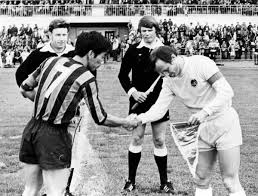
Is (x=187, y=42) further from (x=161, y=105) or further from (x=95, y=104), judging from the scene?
(x=95, y=104)

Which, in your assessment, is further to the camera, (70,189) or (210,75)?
(70,189)

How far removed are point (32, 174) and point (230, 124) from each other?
2.05 meters

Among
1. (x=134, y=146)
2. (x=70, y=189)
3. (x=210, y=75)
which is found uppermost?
(x=210, y=75)

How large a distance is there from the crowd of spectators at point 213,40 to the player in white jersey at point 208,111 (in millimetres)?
31180

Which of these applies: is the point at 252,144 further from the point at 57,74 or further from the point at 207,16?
the point at 207,16

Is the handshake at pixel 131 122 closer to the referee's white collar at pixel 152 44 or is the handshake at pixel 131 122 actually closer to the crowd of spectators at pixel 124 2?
the referee's white collar at pixel 152 44

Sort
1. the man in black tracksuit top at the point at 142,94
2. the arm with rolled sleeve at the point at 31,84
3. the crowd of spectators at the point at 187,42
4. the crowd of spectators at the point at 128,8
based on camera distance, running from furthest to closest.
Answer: the crowd of spectators at the point at 128,8 → the crowd of spectators at the point at 187,42 → the man in black tracksuit top at the point at 142,94 → the arm with rolled sleeve at the point at 31,84

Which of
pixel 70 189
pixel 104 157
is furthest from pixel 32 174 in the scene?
pixel 104 157

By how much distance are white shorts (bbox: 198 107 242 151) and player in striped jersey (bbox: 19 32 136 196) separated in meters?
1.23

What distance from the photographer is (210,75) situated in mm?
5930

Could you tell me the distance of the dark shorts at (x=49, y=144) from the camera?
17.4ft

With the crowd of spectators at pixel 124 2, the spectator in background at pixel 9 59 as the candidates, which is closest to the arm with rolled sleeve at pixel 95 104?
the spectator in background at pixel 9 59

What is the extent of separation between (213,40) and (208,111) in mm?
32764

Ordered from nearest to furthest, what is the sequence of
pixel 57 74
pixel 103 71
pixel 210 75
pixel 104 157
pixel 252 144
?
pixel 57 74 → pixel 210 75 → pixel 104 157 → pixel 252 144 → pixel 103 71
